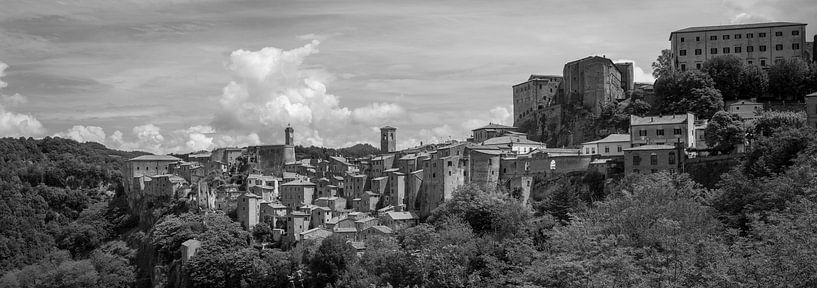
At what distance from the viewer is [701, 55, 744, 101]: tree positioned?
60094 millimetres

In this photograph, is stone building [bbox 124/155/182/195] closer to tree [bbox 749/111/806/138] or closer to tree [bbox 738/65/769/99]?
tree [bbox 738/65/769/99]

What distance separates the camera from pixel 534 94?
78.8 metres

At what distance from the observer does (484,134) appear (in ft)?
251

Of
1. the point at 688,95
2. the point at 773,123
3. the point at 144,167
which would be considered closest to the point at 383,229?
the point at 688,95

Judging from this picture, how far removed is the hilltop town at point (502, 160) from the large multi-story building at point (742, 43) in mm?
84

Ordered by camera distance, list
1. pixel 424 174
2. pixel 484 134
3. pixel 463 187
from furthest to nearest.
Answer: pixel 484 134 < pixel 424 174 < pixel 463 187

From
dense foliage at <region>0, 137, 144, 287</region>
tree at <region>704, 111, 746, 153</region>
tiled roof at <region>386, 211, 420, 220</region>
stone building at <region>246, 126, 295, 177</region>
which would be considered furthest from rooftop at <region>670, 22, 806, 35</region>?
dense foliage at <region>0, 137, 144, 287</region>

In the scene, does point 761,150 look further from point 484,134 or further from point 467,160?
point 484,134

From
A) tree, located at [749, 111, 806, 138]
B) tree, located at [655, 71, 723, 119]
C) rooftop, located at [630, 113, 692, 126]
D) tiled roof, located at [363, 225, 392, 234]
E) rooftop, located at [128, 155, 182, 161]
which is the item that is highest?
tree, located at [655, 71, 723, 119]

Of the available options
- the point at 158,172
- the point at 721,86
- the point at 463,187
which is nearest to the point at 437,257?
the point at 463,187

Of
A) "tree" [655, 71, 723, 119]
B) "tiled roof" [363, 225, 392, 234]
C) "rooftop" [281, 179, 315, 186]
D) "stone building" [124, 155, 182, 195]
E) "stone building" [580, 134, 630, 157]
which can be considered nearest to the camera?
"stone building" [580, 134, 630, 157]

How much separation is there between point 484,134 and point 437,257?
3419 cm

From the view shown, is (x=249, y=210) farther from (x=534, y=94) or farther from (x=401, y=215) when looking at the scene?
(x=534, y=94)

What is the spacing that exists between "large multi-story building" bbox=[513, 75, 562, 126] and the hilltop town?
0.36 ft
